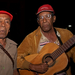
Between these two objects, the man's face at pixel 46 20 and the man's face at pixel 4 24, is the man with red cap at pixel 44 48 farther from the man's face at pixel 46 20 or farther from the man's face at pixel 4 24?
the man's face at pixel 4 24

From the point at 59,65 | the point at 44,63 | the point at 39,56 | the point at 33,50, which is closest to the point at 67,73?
the point at 59,65

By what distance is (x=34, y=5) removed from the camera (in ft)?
18.6

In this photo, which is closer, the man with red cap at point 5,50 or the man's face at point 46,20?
the man with red cap at point 5,50

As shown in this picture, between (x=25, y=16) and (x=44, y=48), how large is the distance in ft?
13.7

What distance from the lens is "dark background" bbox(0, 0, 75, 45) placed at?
5379 mm

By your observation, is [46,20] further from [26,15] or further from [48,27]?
[26,15]

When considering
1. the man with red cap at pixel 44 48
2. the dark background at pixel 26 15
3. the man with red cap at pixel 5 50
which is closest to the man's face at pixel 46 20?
the man with red cap at pixel 44 48

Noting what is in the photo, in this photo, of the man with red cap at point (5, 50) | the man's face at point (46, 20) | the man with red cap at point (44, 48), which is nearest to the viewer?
the man with red cap at point (5, 50)

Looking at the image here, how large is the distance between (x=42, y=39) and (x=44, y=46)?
0.71ft

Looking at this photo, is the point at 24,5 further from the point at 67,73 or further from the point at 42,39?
the point at 67,73

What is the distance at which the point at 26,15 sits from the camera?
19.7 feet

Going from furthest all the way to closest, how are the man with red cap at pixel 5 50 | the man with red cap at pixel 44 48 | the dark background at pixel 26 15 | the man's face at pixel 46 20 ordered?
the dark background at pixel 26 15, the man's face at pixel 46 20, the man with red cap at pixel 44 48, the man with red cap at pixel 5 50

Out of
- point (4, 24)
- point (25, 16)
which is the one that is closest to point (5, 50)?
point (4, 24)

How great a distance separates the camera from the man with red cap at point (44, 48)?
6.46 feet
